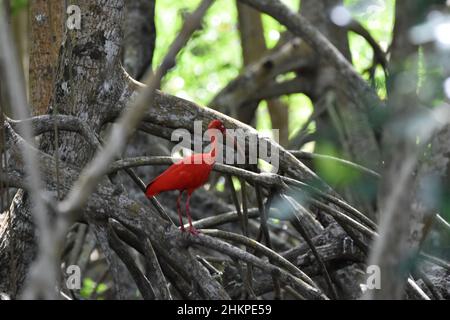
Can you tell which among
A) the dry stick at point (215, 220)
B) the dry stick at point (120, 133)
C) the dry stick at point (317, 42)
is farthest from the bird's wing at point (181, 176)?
the dry stick at point (317, 42)

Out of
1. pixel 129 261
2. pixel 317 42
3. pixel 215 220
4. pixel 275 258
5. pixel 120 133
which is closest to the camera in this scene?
pixel 120 133

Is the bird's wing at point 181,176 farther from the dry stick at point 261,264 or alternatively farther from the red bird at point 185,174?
the dry stick at point 261,264

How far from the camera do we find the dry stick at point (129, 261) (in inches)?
176

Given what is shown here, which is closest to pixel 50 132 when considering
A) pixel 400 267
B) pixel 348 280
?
pixel 348 280

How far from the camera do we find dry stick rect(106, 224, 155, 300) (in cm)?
448

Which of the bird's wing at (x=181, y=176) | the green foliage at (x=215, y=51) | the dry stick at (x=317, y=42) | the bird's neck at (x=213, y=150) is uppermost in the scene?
the green foliage at (x=215, y=51)

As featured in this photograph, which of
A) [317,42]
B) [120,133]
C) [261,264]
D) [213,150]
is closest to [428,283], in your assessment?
[261,264]

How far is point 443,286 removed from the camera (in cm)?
505

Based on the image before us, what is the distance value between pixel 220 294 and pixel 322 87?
15.0ft

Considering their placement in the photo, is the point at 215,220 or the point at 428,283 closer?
the point at 428,283

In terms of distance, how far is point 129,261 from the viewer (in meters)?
→ 4.57

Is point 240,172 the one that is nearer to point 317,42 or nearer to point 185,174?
point 185,174

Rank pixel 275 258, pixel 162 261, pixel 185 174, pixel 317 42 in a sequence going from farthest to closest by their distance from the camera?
pixel 317 42 → pixel 162 261 → pixel 185 174 → pixel 275 258

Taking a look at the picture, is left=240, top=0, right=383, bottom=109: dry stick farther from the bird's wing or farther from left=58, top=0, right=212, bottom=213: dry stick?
left=58, top=0, right=212, bottom=213: dry stick
